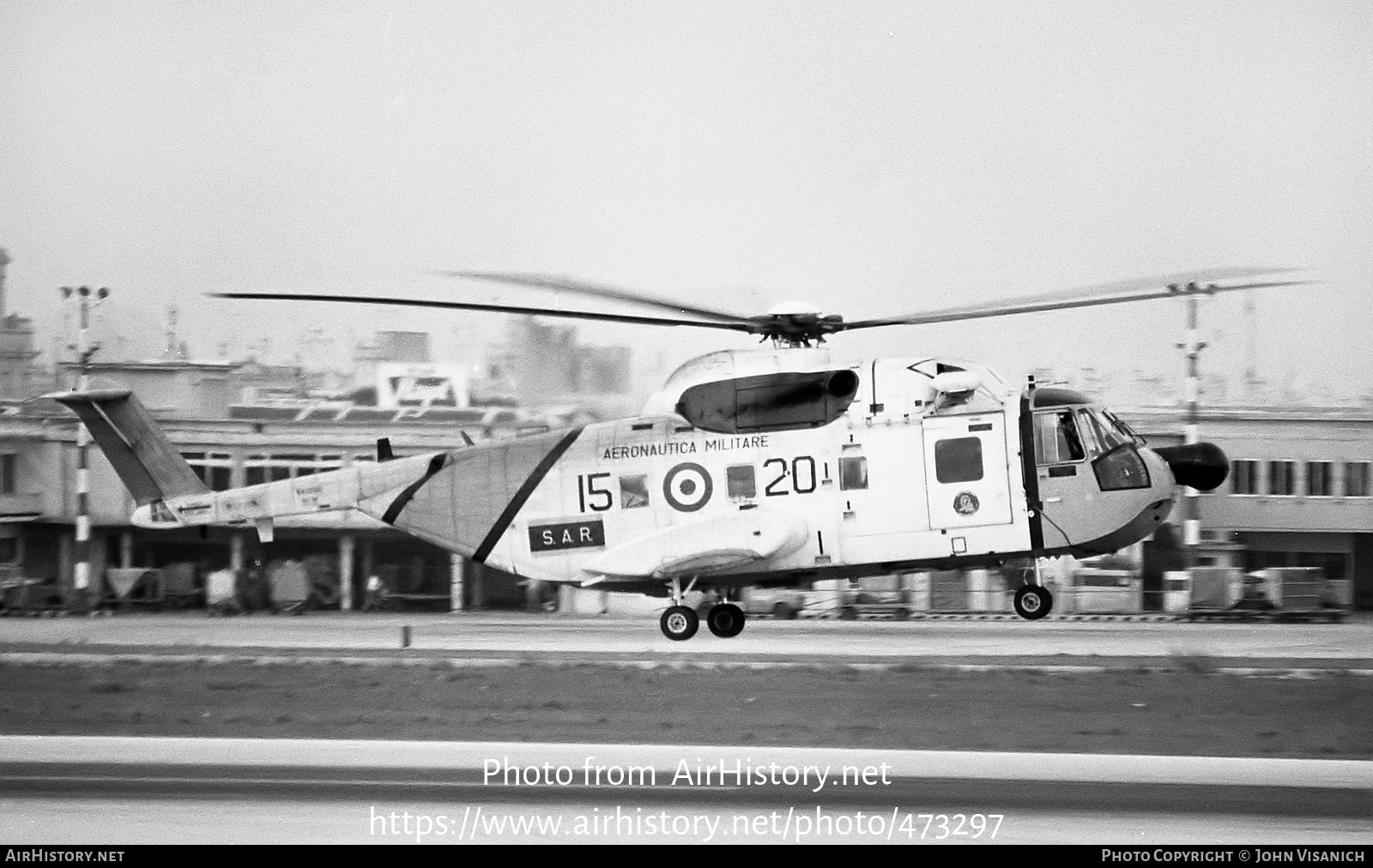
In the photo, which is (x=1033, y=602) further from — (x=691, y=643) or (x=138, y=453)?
(x=691, y=643)

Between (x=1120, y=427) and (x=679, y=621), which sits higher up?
(x=1120, y=427)

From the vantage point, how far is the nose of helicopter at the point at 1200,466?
1330 cm

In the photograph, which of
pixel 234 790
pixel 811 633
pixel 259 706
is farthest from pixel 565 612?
pixel 234 790

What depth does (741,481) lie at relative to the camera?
1360cm

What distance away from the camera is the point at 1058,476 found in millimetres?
13484

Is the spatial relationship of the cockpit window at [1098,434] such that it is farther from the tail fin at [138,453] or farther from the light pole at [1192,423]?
the tail fin at [138,453]

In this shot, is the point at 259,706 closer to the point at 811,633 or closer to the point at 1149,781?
the point at 811,633

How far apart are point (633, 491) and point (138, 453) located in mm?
5759

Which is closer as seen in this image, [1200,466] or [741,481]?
[1200,466]

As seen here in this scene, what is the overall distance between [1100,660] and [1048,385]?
9.02 metres

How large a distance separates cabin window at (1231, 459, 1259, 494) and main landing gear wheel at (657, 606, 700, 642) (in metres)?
16.2

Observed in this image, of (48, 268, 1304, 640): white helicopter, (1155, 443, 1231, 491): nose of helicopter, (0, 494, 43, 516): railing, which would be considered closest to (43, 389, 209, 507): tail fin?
(48, 268, 1304, 640): white helicopter

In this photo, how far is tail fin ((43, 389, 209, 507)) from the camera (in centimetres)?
1548

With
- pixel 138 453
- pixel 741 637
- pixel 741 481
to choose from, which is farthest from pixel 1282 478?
pixel 138 453
